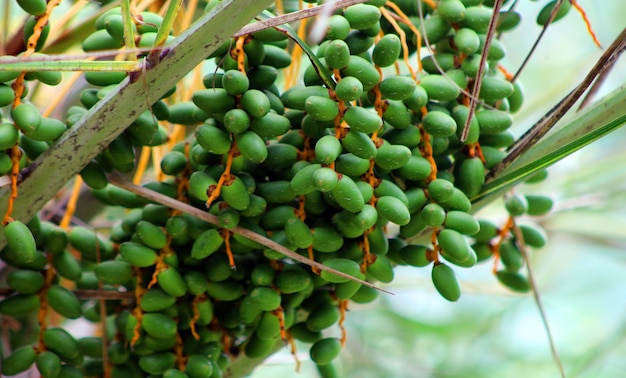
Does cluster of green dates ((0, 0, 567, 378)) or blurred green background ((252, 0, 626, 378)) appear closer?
cluster of green dates ((0, 0, 567, 378))

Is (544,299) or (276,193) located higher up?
(276,193)

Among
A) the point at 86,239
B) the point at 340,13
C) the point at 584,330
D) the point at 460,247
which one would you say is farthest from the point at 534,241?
the point at 584,330

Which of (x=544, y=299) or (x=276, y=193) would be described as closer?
(x=276, y=193)

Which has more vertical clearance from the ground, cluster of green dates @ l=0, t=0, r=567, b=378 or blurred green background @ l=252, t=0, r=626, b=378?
cluster of green dates @ l=0, t=0, r=567, b=378

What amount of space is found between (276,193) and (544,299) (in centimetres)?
131

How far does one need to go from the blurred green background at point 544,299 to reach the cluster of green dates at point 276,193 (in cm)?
35

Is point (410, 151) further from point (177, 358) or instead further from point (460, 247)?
point (177, 358)

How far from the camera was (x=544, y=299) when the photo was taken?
73.9 inches

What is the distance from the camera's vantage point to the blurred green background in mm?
1293

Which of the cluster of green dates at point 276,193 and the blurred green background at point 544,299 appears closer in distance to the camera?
the cluster of green dates at point 276,193

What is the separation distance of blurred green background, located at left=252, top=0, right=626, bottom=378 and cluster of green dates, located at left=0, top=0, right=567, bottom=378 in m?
0.35

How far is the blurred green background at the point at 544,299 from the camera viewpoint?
129cm

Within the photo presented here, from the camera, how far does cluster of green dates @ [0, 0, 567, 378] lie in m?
0.69

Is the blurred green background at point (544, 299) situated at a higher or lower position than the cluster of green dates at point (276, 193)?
lower
